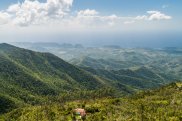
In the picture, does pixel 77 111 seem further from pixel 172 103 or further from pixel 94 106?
pixel 172 103

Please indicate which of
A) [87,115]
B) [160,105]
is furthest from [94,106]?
[160,105]

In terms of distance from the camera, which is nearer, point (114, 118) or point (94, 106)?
point (114, 118)

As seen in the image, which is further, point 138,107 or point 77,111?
point 138,107

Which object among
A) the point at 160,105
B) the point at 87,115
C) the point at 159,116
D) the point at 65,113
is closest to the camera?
the point at 159,116

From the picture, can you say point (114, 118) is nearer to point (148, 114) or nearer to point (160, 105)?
point (148, 114)

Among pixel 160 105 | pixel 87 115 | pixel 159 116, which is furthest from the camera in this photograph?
pixel 160 105

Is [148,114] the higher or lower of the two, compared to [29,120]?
higher

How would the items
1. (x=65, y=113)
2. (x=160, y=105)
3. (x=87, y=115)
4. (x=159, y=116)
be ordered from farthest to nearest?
(x=160, y=105) → (x=65, y=113) → (x=87, y=115) → (x=159, y=116)

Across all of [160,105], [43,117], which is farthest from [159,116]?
[43,117]
